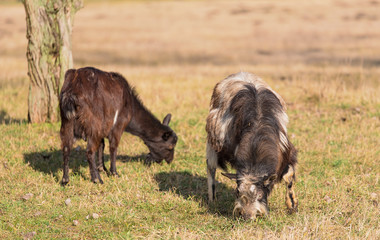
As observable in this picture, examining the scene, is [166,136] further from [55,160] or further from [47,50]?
[47,50]

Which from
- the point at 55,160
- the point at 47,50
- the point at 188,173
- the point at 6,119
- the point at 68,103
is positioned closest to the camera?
the point at 68,103

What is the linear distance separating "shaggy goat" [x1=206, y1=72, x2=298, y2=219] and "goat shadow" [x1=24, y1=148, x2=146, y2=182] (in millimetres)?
2811

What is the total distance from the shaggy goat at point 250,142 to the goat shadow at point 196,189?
9.7 inches

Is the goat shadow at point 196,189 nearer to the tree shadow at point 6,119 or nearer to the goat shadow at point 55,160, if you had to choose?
the goat shadow at point 55,160

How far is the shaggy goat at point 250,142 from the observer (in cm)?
581

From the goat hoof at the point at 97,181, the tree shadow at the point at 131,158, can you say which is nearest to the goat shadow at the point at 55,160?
the tree shadow at the point at 131,158

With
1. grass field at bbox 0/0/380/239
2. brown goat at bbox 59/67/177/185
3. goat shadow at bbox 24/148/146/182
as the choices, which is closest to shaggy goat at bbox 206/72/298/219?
grass field at bbox 0/0/380/239

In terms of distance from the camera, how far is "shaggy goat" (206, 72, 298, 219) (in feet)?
19.1

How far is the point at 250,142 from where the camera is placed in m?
6.14

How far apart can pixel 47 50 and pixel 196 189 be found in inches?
210

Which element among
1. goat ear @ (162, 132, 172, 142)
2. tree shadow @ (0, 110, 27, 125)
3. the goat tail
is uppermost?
the goat tail

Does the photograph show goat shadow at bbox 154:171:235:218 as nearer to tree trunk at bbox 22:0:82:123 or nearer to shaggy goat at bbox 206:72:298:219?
shaggy goat at bbox 206:72:298:219

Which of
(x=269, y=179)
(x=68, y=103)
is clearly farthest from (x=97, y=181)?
(x=269, y=179)

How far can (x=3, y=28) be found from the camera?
1593 inches
